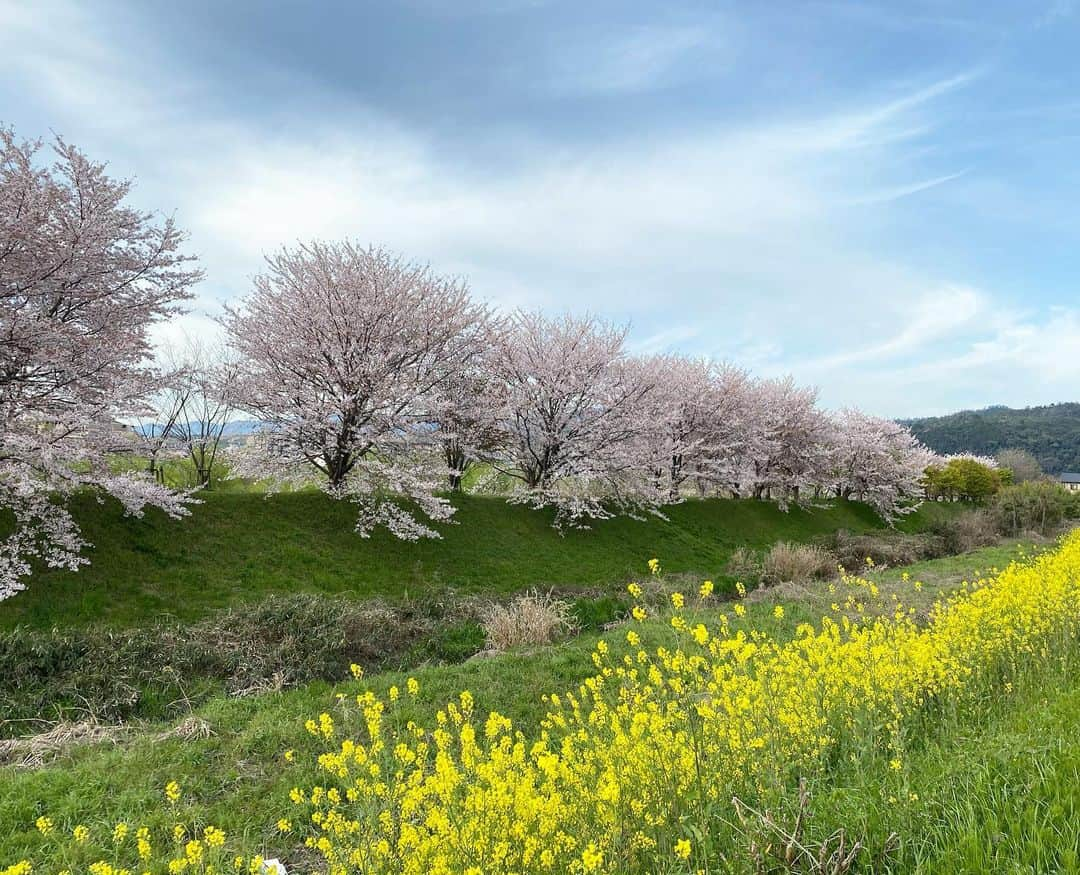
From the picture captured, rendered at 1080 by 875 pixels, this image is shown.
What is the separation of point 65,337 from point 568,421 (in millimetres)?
16179

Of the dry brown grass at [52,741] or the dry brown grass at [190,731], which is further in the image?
the dry brown grass at [190,731]

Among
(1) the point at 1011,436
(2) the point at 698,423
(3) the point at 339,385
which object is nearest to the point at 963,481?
(2) the point at 698,423

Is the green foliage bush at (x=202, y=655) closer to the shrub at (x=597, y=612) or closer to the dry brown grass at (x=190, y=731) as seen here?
the dry brown grass at (x=190, y=731)

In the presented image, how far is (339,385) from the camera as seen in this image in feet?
57.6

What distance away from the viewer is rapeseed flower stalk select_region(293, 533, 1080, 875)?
9.71 feet

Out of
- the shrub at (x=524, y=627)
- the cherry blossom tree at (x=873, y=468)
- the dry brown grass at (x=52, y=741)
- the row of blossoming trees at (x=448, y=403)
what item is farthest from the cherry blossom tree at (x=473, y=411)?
the cherry blossom tree at (x=873, y=468)

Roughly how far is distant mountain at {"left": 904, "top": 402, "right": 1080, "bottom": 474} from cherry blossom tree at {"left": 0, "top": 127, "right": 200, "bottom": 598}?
12588cm

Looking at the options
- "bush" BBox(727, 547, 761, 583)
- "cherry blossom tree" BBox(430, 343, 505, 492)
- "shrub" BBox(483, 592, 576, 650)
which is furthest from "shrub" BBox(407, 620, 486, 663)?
"cherry blossom tree" BBox(430, 343, 505, 492)

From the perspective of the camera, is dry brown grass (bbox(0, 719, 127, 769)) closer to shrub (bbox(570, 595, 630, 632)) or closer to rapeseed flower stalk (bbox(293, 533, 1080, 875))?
rapeseed flower stalk (bbox(293, 533, 1080, 875))

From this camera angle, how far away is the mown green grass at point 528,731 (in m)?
2.69

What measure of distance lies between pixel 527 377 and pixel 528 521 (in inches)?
230

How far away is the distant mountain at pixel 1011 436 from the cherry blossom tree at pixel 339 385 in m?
119

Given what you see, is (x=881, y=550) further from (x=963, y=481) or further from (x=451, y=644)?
(x=963, y=481)

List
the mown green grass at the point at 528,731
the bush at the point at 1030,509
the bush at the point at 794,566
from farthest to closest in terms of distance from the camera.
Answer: the bush at the point at 1030,509, the bush at the point at 794,566, the mown green grass at the point at 528,731
